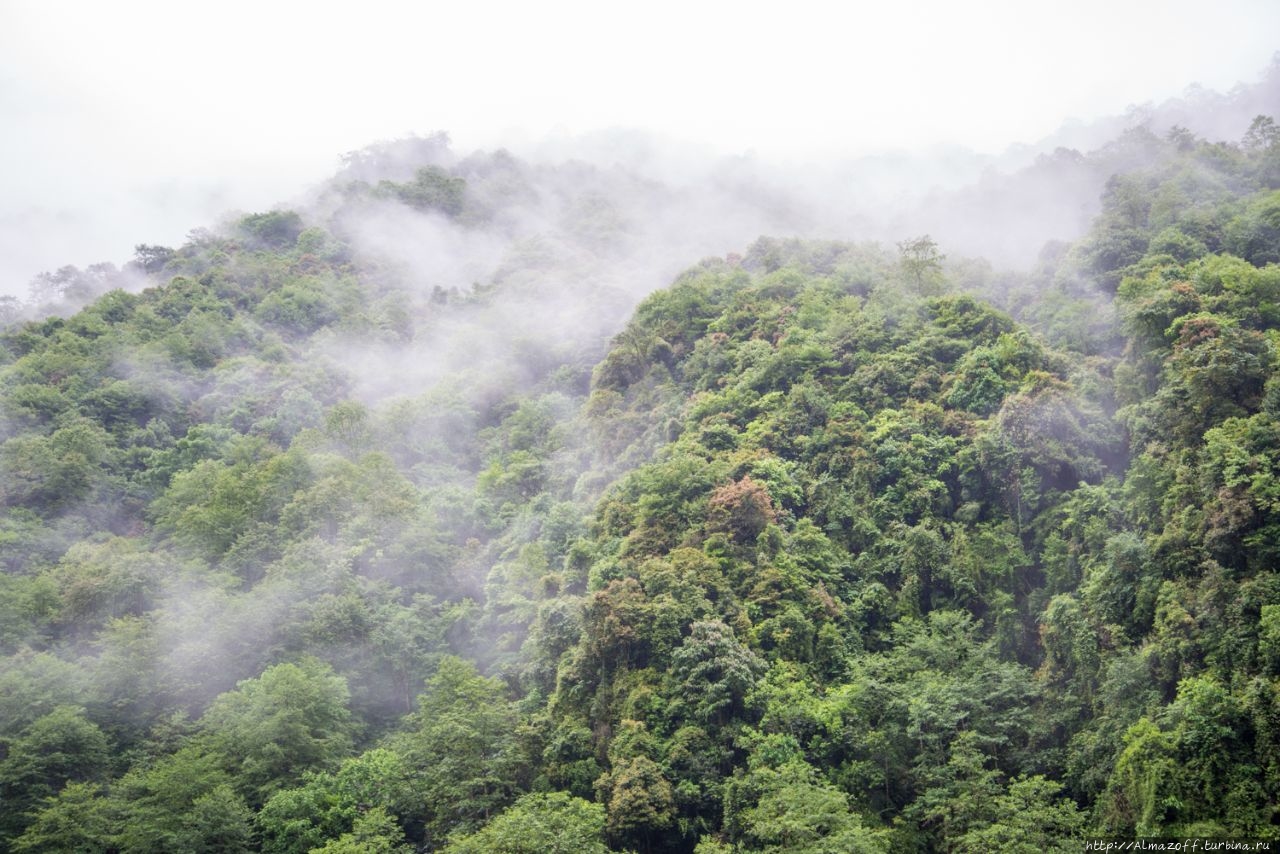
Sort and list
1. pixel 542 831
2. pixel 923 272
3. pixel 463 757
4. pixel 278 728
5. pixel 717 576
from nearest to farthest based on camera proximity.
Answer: pixel 542 831, pixel 463 757, pixel 278 728, pixel 717 576, pixel 923 272

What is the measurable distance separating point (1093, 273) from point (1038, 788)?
93.9ft

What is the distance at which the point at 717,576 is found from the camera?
1090 inches

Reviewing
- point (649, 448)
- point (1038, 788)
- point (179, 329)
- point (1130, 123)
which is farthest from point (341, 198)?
point (1038, 788)

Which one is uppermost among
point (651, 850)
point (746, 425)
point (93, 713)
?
point (746, 425)

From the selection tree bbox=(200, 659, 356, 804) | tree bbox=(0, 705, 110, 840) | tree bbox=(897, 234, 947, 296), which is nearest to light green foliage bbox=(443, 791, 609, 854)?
tree bbox=(200, 659, 356, 804)

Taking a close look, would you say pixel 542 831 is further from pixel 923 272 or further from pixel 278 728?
pixel 923 272

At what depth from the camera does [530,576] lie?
34156 millimetres

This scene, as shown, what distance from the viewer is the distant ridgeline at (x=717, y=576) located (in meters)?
20.8

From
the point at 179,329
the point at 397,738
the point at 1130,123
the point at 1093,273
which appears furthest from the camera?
the point at 1130,123

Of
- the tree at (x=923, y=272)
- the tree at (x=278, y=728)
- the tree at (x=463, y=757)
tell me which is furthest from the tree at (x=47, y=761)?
the tree at (x=923, y=272)

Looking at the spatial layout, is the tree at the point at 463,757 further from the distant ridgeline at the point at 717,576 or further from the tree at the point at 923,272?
the tree at the point at 923,272

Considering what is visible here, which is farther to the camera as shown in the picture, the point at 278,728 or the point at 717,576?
the point at 717,576

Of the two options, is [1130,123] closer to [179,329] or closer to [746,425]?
[746,425]

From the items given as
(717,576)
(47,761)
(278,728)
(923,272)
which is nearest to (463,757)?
(278,728)
